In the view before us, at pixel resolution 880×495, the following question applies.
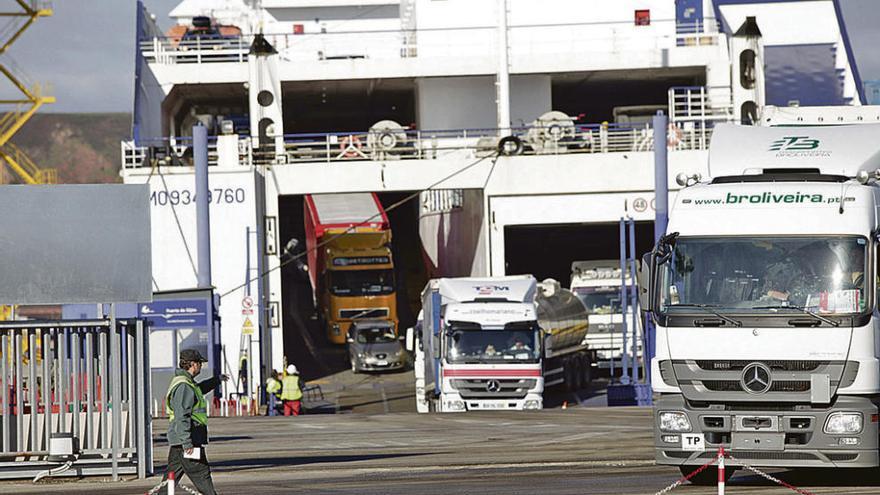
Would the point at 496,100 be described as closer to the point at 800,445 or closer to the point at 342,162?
the point at 342,162

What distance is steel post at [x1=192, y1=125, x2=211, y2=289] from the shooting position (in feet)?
129

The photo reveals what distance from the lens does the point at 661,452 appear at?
1548 centimetres

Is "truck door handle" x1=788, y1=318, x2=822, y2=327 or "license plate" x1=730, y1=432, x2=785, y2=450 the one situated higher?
"truck door handle" x1=788, y1=318, x2=822, y2=327

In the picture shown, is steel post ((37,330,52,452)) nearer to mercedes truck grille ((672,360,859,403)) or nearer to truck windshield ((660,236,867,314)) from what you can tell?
truck windshield ((660,236,867,314))

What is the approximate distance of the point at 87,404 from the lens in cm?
1856

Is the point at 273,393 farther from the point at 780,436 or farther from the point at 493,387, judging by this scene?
the point at 780,436

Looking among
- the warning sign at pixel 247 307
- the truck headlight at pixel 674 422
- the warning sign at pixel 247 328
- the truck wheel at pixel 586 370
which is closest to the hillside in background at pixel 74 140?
the truck wheel at pixel 586 370

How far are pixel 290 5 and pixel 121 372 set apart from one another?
4923 centimetres

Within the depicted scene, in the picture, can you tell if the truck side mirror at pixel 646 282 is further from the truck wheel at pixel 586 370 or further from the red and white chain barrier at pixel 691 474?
the truck wheel at pixel 586 370

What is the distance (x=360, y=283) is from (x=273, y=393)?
698 inches

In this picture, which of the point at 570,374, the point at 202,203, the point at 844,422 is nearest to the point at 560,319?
the point at 570,374

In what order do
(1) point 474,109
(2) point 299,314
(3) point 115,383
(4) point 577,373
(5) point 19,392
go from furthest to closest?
(2) point 299,314
(1) point 474,109
(4) point 577,373
(5) point 19,392
(3) point 115,383

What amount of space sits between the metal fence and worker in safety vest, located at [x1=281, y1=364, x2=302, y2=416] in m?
16.5

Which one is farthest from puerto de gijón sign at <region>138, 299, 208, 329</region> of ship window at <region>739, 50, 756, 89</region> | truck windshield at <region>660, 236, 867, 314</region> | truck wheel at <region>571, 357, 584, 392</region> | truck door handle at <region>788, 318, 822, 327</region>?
ship window at <region>739, 50, 756, 89</region>
